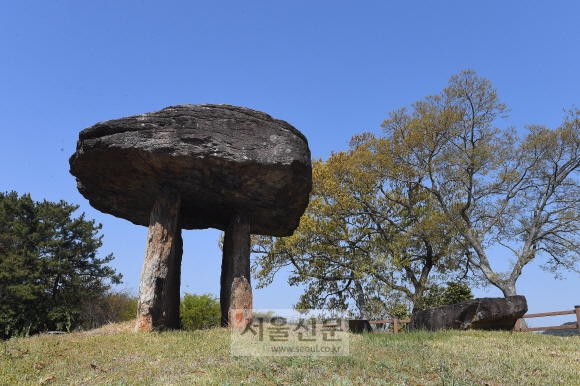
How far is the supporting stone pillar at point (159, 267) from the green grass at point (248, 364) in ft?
3.00

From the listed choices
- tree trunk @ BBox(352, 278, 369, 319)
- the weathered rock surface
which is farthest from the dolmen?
tree trunk @ BBox(352, 278, 369, 319)

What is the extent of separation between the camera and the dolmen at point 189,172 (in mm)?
9281

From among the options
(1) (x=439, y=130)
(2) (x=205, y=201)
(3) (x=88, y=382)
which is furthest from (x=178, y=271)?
(1) (x=439, y=130)

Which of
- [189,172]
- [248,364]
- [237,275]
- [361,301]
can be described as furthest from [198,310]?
[248,364]

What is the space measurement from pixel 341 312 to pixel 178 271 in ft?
39.5

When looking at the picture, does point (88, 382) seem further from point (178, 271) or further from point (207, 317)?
point (207, 317)

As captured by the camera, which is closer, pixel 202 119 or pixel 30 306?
pixel 202 119

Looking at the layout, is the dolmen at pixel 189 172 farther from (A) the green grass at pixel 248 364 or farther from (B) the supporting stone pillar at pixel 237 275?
(A) the green grass at pixel 248 364

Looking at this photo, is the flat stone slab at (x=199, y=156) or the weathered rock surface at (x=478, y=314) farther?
the weathered rock surface at (x=478, y=314)

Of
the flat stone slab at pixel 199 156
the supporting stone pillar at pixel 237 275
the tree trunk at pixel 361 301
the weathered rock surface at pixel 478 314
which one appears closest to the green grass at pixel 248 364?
the supporting stone pillar at pixel 237 275

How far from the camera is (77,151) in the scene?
9922 mm

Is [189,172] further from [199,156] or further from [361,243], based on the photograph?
[361,243]

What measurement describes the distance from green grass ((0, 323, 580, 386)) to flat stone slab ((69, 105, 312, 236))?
133 inches

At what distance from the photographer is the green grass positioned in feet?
17.7
